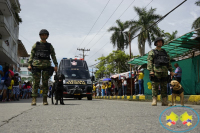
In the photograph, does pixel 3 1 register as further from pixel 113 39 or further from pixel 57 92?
pixel 113 39

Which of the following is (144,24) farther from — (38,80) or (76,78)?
(38,80)

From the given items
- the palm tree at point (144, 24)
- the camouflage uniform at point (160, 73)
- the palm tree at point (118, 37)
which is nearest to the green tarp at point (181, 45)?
the camouflage uniform at point (160, 73)

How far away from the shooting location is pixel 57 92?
817 cm

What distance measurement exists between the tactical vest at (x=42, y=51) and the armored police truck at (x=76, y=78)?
6.84 meters

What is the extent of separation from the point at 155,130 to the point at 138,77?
11739 mm

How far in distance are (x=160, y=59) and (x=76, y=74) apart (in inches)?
354

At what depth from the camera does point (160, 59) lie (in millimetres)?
6789

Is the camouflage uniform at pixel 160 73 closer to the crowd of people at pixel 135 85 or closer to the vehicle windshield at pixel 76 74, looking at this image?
the crowd of people at pixel 135 85

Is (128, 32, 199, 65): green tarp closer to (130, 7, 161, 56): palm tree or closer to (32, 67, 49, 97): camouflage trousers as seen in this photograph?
(32, 67, 49, 97): camouflage trousers

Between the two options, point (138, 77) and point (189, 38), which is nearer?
point (189, 38)

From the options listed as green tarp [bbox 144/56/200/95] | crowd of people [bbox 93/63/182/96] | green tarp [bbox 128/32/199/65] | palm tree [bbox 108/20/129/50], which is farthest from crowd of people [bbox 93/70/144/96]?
palm tree [bbox 108/20/129/50]

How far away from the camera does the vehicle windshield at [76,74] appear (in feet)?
48.9

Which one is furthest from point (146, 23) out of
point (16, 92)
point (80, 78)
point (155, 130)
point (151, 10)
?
point (155, 130)

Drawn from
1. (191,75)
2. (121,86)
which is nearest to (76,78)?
(121,86)
